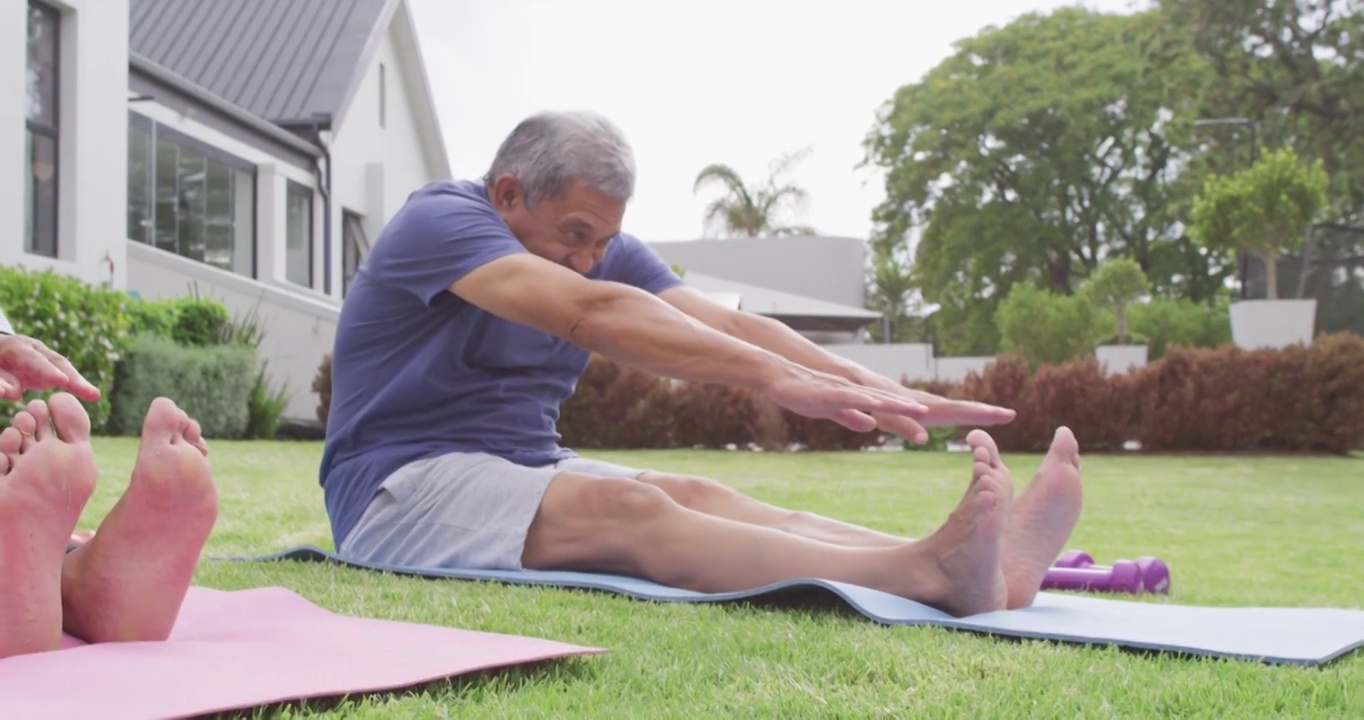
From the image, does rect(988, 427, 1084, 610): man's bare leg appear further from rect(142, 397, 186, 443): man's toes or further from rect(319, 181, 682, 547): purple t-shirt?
→ rect(142, 397, 186, 443): man's toes

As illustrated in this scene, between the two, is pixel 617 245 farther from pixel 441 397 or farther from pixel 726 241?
pixel 726 241

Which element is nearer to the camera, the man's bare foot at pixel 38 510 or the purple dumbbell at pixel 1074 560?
the man's bare foot at pixel 38 510

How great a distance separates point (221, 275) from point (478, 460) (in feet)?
45.4

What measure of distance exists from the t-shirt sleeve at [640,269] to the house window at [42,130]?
31.7 feet

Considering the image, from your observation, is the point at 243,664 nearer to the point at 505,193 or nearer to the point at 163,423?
the point at 163,423

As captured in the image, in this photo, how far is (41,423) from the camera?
211 cm

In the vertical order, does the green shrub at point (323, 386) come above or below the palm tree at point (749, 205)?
below

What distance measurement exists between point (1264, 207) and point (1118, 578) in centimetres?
1429

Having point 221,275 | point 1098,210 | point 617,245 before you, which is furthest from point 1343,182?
point 617,245

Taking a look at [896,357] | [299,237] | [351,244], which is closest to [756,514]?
[299,237]

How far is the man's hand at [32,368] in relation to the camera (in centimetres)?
229

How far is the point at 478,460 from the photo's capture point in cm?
326

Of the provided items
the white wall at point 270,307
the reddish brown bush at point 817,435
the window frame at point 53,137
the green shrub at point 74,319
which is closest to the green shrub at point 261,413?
the white wall at point 270,307

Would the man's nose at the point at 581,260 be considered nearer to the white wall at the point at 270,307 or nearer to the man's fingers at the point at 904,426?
the man's fingers at the point at 904,426
